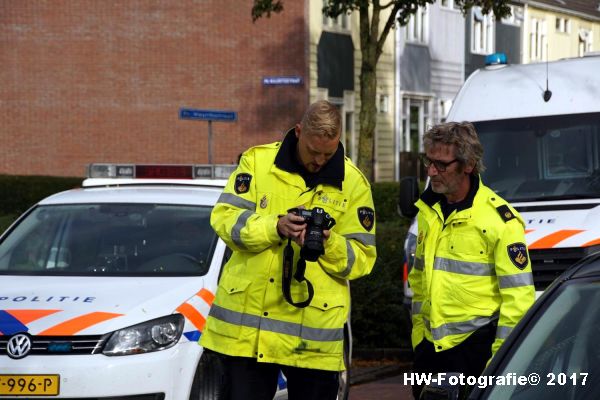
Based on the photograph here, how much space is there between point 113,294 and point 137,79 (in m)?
28.2

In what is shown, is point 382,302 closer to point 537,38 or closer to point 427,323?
point 427,323

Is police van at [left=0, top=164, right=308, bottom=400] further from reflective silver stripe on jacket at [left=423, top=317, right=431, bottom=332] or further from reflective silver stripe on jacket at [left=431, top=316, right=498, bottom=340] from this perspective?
reflective silver stripe on jacket at [left=431, top=316, right=498, bottom=340]

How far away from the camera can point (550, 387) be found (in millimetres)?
4387

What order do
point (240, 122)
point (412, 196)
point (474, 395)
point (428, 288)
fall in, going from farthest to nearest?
point (240, 122), point (412, 196), point (428, 288), point (474, 395)

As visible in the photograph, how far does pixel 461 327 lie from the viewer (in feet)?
18.3

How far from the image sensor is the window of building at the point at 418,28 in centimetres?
3947

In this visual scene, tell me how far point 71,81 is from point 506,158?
27283mm

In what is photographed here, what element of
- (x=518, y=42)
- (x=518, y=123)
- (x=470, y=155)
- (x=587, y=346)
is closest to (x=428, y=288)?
(x=470, y=155)

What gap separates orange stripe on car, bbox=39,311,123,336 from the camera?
7328mm

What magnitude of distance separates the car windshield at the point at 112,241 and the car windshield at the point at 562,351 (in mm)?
3876

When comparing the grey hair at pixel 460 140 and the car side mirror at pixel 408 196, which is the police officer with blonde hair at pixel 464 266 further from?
the car side mirror at pixel 408 196

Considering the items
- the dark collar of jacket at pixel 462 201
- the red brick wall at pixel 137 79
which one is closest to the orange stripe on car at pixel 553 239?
the dark collar of jacket at pixel 462 201

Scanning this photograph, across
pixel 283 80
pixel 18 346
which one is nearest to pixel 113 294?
pixel 18 346

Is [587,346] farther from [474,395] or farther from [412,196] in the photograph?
[412,196]
